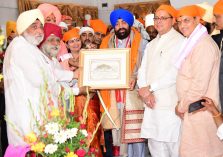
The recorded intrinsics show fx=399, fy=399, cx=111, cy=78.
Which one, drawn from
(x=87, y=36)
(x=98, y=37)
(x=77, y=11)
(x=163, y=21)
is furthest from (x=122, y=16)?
(x=77, y=11)

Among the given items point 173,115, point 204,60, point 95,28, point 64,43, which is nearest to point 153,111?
point 173,115

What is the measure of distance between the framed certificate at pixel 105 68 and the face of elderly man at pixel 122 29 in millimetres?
485

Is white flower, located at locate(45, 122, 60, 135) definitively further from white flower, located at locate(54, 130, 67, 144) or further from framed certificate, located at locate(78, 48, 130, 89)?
framed certificate, located at locate(78, 48, 130, 89)

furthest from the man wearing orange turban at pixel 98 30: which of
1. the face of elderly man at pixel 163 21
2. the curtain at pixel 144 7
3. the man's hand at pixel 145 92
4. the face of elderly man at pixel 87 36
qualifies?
the curtain at pixel 144 7

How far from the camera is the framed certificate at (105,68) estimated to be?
447cm

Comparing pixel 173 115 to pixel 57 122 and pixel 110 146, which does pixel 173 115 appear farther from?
pixel 57 122

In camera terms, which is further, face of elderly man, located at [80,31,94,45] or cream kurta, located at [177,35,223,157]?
face of elderly man, located at [80,31,94,45]

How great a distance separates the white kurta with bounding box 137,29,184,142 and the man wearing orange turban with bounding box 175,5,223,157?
359 mm

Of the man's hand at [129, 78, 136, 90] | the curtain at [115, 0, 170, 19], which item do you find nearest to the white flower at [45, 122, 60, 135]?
the man's hand at [129, 78, 136, 90]

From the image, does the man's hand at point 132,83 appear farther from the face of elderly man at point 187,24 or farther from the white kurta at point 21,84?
the white kurta at point 21,84

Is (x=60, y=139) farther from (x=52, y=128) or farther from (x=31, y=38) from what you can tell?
(x=31, y=38)

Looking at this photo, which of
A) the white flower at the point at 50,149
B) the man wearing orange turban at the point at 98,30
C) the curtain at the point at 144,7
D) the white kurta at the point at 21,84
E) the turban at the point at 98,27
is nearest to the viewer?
the white flower at the point at 50,149

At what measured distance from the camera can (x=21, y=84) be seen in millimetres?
3668

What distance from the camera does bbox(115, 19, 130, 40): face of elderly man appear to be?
5.07 metres
